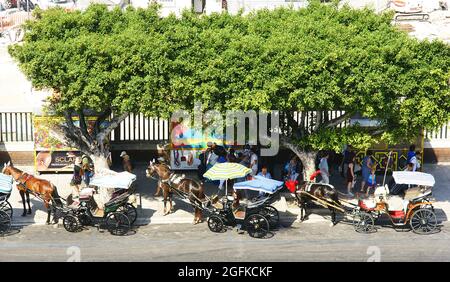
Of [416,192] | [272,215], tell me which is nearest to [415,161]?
[416,192]

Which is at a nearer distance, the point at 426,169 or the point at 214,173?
the point at 214,173

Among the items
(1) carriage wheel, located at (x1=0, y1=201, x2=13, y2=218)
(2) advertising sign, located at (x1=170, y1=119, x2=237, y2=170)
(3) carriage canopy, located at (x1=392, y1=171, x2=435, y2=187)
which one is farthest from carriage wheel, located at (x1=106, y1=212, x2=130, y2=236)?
(3) carriage canopy, located at (x1=392, y1=171, x2=435, y2=187)

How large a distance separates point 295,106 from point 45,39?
23.2 feet

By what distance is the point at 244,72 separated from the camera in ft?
67.2

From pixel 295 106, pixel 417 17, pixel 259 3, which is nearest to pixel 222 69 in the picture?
pixel 295 106

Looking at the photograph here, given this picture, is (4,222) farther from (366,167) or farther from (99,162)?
(366,167)

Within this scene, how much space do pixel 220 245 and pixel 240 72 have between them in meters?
4.56

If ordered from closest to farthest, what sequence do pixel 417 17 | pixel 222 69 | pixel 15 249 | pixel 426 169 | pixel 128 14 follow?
pixel 15 249, pixel 222 69, pixel 128 14, pixel 426 169, pixel 417 17

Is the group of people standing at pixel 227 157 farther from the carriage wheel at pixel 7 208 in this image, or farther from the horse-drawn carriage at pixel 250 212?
the carriage wheel at pixel 7 208

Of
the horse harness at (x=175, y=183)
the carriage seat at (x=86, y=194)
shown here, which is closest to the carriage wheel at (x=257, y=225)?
the horse harness at (x=175, y=183)

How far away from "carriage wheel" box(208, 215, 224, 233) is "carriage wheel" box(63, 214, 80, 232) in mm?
3477

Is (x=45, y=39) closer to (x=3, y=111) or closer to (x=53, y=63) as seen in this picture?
(x=53, y=63)

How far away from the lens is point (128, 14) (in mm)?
22562

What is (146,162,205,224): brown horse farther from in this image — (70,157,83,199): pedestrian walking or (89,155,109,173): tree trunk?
(70,157,83,199): pedestrian walking
